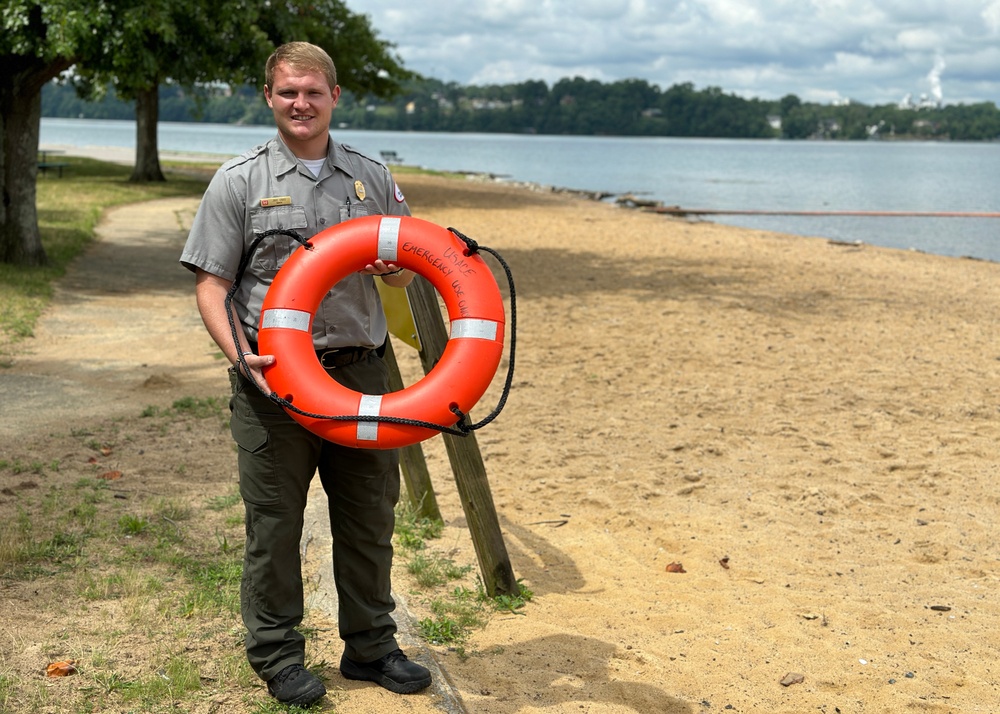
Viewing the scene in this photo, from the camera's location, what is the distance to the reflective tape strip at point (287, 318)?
2.72 metres

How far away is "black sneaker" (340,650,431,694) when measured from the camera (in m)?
3.05

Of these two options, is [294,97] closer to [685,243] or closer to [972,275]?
[972,275]

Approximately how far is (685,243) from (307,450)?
45.2 ft

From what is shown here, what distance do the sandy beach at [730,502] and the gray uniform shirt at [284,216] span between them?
1.08 meters

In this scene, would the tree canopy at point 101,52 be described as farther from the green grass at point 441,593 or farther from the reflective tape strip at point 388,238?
the reflective tape strip at point 388,238

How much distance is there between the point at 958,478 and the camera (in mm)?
5395

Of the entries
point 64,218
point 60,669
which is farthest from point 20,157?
point 60,669

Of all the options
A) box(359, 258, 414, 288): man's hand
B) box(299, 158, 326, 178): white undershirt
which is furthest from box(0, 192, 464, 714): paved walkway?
box(299, 158, 326, 178): white undershirt

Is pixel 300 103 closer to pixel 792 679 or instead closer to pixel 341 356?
pixel 341 356

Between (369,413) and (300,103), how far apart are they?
81 centimetres

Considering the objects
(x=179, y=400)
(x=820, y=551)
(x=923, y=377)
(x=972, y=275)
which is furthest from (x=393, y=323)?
(x=972, y=275)

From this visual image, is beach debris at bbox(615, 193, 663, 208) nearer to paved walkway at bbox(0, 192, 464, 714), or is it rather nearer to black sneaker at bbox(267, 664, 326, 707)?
paved walkway at bbox(0, 192, 464, 714)

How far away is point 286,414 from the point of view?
9.32ft

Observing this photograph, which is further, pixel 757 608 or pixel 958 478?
pixel 958 478
